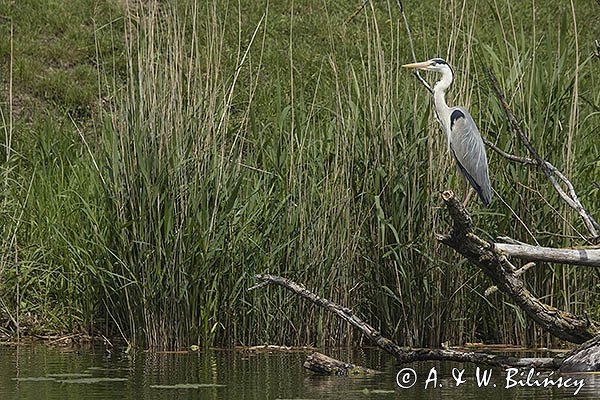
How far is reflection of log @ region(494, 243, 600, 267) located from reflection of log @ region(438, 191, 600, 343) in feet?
0.24

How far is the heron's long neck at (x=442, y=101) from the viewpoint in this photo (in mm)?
7223

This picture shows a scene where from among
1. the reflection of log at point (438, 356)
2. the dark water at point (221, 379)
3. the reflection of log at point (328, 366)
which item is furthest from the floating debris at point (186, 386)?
the reflection of log at point (438, 356)

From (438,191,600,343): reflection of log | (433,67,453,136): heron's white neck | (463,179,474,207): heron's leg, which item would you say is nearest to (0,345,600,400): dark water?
(438,191,600,343): reflection of log

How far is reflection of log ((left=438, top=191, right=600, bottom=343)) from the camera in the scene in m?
5.65

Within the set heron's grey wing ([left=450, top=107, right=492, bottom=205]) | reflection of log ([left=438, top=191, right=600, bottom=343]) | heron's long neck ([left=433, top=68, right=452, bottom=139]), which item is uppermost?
heron's long neck ([left=433, top=68, right=452, bottom=139])

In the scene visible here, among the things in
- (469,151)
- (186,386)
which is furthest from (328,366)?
(469,151)

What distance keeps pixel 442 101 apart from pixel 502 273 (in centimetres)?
173

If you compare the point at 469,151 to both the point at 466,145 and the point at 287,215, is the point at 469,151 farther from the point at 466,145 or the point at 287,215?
the point at 287,215

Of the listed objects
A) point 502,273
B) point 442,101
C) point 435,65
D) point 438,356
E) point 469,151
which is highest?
point 435,65

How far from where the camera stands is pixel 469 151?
22.9ft

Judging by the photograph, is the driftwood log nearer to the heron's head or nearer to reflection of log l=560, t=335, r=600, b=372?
reflection of log l=560, t=335, r=600, b=372

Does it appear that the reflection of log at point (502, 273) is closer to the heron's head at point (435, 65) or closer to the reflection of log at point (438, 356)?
the reflection of log at point (438, 356)

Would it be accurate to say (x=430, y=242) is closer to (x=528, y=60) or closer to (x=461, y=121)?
(x=461, y=121)

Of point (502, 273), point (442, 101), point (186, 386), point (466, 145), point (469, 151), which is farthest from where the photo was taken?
point (442, 101)
